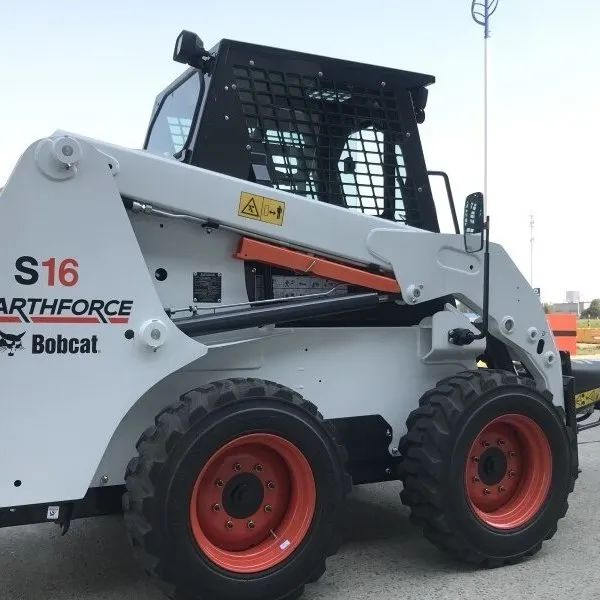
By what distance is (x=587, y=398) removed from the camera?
18.8 feet

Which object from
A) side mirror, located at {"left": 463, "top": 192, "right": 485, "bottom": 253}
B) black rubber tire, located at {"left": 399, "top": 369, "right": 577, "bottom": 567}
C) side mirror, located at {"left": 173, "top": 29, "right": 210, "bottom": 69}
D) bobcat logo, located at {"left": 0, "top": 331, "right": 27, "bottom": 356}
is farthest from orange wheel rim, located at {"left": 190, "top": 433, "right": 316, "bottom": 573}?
side mirror, located at {"left": 173, "top": 29, "right": 210, "bottom": 69}

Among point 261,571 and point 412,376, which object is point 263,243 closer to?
point 412,376

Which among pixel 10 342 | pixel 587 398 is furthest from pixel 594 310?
pixel 10 342

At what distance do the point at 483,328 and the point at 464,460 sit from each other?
75cm

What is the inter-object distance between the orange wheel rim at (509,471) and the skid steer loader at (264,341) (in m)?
0.01

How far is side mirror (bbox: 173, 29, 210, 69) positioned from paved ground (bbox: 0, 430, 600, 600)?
2707 millimetres

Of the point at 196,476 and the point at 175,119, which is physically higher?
the point at 175,119

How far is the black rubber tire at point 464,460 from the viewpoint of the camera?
3828mm

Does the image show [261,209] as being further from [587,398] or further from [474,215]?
[587,398]

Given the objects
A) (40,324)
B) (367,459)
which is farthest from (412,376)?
(40,324)

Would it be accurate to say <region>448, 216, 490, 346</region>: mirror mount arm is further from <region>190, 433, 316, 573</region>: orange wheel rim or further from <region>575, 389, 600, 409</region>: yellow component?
<region>575, 389, 600, 409</region>: yellow component

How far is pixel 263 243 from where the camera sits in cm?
378

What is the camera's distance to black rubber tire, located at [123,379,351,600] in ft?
10.4

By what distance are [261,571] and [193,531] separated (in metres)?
0.37
